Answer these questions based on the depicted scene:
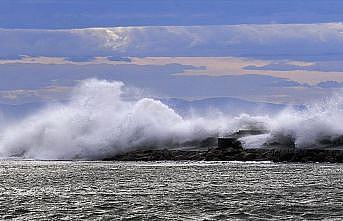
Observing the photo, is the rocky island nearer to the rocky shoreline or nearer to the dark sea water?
the rocky shoreline

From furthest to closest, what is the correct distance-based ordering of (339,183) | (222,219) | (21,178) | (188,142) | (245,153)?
(188,142), (245,153), (21,178), (339,183), (222,219)

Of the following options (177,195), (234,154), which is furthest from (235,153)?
(177,195)

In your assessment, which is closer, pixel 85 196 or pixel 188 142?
pixel 85 196

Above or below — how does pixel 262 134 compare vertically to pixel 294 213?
above

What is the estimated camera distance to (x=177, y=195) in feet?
177

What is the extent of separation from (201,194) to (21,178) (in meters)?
27.3

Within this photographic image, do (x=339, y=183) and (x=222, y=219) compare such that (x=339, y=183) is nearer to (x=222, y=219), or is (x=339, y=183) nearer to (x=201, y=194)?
(x=201, y=194)

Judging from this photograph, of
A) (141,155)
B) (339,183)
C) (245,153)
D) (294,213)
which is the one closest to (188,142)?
(141,155)

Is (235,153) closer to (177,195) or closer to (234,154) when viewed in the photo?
(234,154)

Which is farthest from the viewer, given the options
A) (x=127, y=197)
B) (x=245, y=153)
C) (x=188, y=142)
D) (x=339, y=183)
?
(x=188, y=142)

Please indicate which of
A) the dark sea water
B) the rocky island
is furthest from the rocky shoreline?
the dark sea water

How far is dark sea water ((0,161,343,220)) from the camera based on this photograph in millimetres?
42656

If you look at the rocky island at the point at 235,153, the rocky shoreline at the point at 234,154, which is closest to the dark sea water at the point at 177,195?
the rocky shoreline at the point at 234,154

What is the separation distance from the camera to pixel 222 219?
40.2 metres
